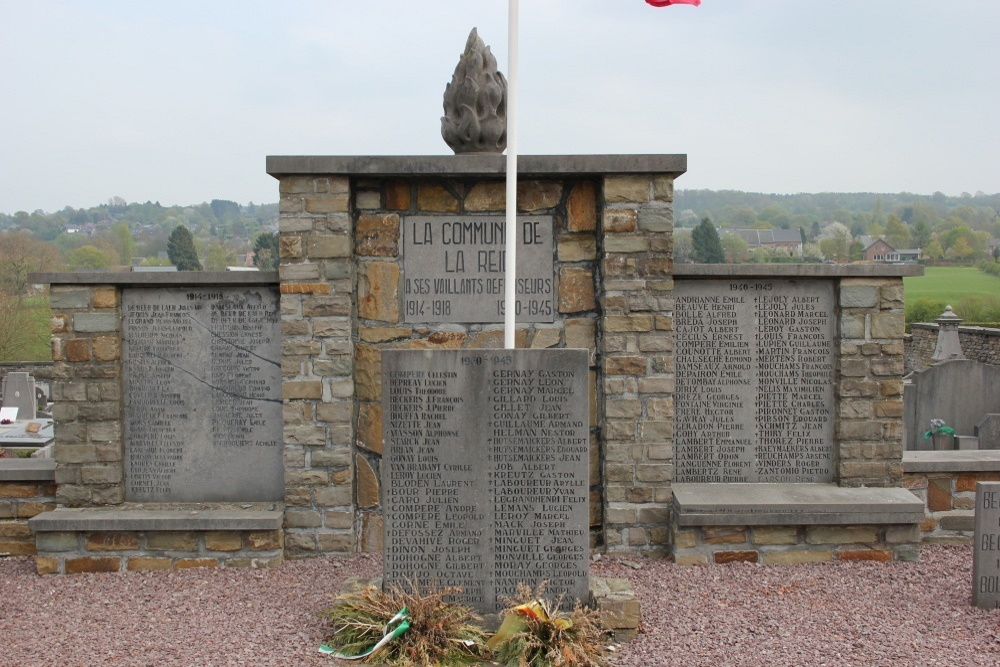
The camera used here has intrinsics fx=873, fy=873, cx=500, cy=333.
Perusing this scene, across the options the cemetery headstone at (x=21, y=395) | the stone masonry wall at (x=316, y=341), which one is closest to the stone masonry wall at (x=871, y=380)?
the stone masonry wall at (x=316, y=341)

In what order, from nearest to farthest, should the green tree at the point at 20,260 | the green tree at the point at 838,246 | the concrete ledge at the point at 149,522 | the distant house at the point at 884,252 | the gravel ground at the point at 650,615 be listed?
1. the gravel ground at the point at 650,615
2. the concrete ledge at the point at 149,522
3. the green tree at the point at 20,260
4. the green tree at the point at 838,246
5. the distant house at the point at 884,252

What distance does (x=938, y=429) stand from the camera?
977 centimetres

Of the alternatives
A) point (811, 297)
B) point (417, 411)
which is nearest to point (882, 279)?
point (811, 297)

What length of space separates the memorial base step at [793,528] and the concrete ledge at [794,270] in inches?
65.0

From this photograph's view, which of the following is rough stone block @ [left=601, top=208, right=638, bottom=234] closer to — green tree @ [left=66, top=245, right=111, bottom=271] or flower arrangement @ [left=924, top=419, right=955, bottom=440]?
flower arrangement @ [left=924, top=419, right=955, bottom=440]

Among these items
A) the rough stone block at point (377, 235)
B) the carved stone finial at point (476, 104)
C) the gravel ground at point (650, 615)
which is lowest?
the gravel ground at point (650, 615)

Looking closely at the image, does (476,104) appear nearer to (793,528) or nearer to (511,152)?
(511,152)

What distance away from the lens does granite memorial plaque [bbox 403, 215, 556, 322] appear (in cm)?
645

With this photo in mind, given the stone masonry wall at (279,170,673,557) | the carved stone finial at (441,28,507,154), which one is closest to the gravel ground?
the stone masonry wall at (279,170,673,557)

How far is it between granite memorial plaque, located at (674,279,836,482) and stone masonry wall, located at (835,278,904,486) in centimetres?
14

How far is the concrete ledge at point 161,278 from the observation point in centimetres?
633

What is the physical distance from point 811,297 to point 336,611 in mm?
4238

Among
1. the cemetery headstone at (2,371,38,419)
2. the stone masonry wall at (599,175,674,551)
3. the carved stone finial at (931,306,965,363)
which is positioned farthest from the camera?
the carved stone finial at (931,306,965,363)

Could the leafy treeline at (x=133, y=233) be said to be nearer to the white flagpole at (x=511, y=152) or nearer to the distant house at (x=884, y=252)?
the white flagpole at (x=511, y=152)
